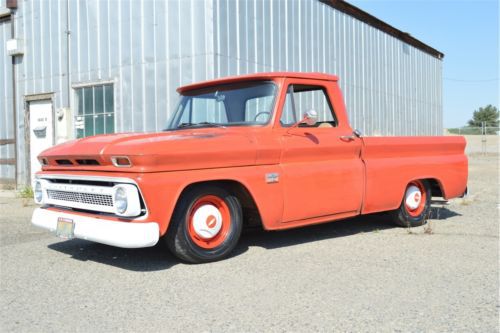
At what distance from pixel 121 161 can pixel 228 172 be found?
3.25 feet

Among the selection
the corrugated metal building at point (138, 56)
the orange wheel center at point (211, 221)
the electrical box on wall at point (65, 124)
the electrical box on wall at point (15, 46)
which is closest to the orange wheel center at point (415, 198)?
the orange wheel center at point (211, 221)

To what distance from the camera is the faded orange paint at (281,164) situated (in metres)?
4.46

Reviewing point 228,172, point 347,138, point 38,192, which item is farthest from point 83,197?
point 347,138

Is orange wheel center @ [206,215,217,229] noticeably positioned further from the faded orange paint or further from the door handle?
the door handle

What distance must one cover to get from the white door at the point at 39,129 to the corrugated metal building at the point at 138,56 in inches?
1.0

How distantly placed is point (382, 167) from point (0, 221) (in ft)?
18.3

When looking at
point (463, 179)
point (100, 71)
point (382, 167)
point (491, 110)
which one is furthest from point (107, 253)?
point (491, 110)

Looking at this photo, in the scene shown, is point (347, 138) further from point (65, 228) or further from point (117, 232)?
point (65, 228)

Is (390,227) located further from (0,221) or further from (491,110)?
(491,110)

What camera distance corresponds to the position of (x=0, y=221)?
779cm

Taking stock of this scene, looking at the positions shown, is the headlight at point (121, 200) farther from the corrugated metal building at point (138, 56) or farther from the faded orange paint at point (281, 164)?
the corrugated metal building at point (138, 56)

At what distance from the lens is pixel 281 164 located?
5305mm

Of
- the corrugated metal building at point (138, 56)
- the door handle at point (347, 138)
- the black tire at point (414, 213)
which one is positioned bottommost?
the black tire at point (414, 213)

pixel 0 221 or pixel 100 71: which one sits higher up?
pixel 100 71
